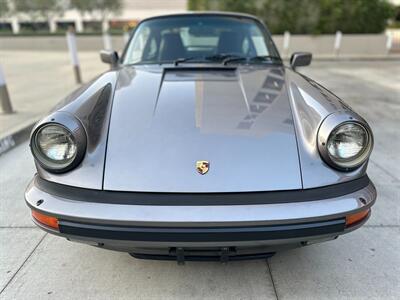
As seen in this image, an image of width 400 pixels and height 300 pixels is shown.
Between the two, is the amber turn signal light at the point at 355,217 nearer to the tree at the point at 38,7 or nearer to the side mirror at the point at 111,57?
the side mirror at the point at 111,57

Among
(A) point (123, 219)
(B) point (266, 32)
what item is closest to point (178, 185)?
(A) point (123, 219)

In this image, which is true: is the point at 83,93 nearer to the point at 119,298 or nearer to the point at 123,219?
the point at 123,219

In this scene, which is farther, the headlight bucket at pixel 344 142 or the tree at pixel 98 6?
the tree at pixel 98 6

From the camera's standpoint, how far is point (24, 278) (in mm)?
1995

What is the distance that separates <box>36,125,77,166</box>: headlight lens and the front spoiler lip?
0.80 ft

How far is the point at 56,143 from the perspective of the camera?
1711 mm

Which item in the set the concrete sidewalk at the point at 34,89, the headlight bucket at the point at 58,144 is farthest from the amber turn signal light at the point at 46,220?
the concrete sidewalk at the point at 34,89

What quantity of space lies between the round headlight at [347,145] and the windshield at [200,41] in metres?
1.35

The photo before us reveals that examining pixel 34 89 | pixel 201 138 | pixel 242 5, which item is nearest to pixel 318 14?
pixel 242 5

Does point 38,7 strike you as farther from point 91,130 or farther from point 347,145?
point 347,145

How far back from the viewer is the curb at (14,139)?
3.96 m

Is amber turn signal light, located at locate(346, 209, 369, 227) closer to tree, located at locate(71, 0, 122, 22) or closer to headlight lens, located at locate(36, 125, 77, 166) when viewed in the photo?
headlight lens, located at locate(36, 125, 77, 166)

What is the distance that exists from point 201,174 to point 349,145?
2.56 ft

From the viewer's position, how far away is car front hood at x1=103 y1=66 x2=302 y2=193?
161 centimetres
